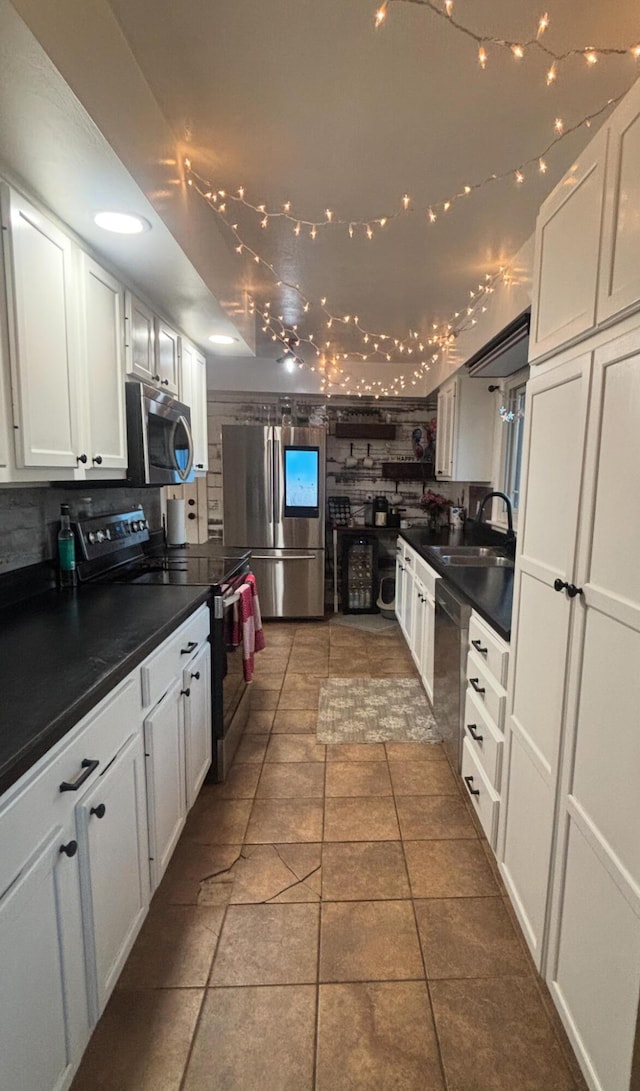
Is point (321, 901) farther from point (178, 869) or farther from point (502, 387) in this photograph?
point (502, 387)

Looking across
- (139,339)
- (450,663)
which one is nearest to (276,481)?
(139,339)

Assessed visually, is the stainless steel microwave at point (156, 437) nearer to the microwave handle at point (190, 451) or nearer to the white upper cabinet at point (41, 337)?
the microwave handle at point (190, 451)

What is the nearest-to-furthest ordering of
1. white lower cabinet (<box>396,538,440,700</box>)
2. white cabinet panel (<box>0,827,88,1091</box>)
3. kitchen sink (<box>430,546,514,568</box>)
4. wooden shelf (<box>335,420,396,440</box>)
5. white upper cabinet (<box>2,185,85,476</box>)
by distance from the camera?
white cabinet panel (<box>0,827,88,1091</box>)
white upper cabinet (<box>2,185,85,476</box>)
white lower cabinet (<box>396,538,440,700</box>)
kitchen sink (<box>430,546,514,568</box>)
wooden shelf (<box>335,420,396,440</box>)

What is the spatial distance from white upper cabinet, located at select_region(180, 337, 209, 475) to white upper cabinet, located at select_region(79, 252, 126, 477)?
2.88ft

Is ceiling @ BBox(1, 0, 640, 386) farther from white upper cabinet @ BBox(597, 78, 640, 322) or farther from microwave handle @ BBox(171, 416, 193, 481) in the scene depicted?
microwave handle @ BBox(171, 416, 193, 481)

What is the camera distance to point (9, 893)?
30.9 inches

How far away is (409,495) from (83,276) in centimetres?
403

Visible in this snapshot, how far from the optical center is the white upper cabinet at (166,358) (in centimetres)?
241

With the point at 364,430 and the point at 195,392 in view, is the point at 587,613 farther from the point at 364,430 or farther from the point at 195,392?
the point at 364,430

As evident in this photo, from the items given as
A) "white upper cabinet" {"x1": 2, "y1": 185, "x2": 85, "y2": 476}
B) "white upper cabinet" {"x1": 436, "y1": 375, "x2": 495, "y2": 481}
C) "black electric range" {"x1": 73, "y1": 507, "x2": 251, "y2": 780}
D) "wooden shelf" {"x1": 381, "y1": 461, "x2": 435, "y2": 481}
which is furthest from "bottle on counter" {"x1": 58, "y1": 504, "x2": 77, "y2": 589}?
"wooden shelf" {"x1": 381, "y1": 461, "x2": 435, "y2": 481}

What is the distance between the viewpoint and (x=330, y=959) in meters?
1.40

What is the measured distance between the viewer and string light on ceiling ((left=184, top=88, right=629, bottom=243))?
5.29 feet

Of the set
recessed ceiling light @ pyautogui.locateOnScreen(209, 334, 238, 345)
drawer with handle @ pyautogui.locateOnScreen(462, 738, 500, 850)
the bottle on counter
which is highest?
recessed ceiling light @ pyautogui.locateOnScreen(209, 334, 238, 345)

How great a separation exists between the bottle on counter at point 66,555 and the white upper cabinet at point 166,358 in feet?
2.77
